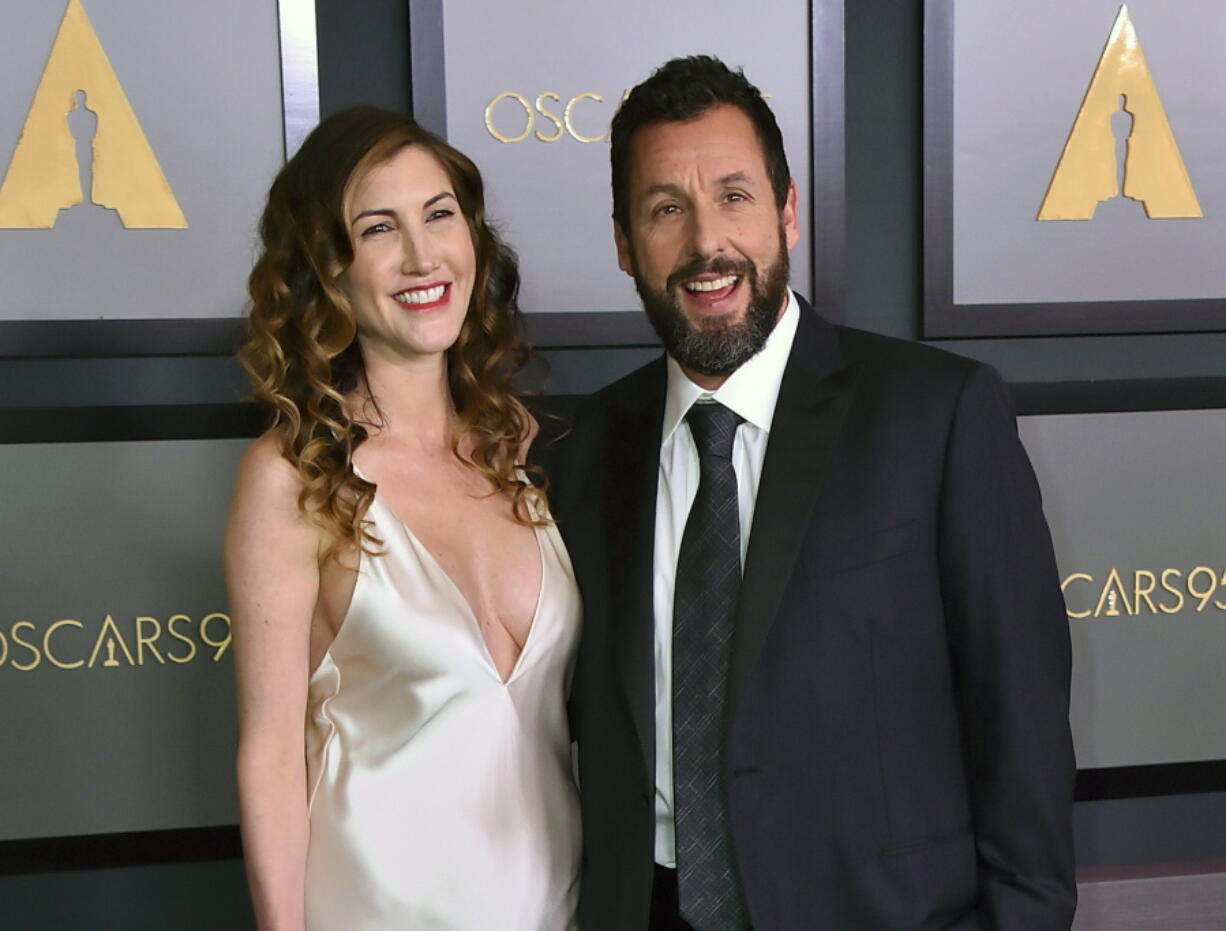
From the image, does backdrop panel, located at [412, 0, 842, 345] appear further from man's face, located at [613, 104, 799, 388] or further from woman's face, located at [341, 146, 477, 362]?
man's face, located at [613, 104, 799, 388]

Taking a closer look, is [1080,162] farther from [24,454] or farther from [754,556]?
[24,454]

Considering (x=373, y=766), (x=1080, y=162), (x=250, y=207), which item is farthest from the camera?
(x=1080, y=162)

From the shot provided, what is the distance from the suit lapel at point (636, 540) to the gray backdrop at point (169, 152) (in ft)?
2.74

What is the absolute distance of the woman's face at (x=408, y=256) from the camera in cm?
162

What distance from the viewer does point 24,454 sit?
2111 millimetres

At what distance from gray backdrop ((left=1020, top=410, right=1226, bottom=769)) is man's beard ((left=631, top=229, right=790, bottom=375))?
951mm

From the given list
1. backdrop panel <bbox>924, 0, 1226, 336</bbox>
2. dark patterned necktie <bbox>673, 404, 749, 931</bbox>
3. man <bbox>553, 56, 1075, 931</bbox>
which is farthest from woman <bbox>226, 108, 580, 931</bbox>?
backdrop panel <bbox>924, 0, 1226, 336</bbox>

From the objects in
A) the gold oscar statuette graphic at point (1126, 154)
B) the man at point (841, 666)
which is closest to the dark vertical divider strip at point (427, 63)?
the man at point (841, 666)

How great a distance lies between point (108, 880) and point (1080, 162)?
2.16 meters

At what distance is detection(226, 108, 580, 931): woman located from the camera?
1.57 metres

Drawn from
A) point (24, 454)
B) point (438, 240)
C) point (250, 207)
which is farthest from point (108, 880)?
point (438, 240)

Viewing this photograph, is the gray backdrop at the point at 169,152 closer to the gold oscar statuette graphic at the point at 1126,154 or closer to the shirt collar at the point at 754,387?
the shirt collar at the point at 754,387

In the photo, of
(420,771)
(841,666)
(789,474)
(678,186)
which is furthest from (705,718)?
(678,186)

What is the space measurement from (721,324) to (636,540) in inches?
11.1
